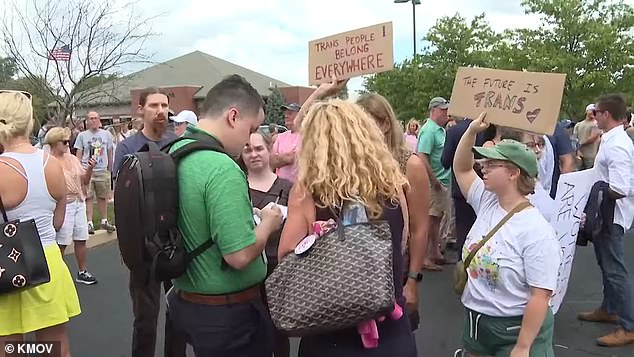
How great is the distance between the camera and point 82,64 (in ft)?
45.1

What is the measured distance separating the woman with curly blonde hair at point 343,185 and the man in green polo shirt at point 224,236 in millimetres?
204

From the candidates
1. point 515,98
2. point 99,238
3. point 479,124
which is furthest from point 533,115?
point 99,238

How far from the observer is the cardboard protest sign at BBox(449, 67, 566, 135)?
311 centimetres

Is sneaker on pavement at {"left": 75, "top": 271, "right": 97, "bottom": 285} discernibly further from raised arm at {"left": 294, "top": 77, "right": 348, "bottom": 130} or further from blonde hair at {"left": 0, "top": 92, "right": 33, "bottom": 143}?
raised arm at {"left": 294, "top": 77, "right": 348, "bottom": 130}

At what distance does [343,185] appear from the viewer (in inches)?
89.0

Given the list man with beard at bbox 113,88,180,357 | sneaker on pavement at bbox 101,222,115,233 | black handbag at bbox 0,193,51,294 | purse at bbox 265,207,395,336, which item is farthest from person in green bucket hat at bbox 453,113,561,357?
sneaker on pavement at bbox 101,222,115,233

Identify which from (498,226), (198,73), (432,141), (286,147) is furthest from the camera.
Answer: (198,73)

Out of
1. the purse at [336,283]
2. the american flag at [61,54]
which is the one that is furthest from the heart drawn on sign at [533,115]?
the american flag at [61,54]

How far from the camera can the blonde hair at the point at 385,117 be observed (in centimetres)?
337

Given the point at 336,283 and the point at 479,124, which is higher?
the point at 479,124

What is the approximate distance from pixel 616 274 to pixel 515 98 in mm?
2455

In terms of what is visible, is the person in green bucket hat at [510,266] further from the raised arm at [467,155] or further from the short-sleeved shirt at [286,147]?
the short-sleeved shirt at [286,147]

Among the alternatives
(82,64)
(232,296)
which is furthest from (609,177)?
(82,64)

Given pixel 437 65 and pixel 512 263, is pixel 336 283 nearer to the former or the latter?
pixel 512 263
